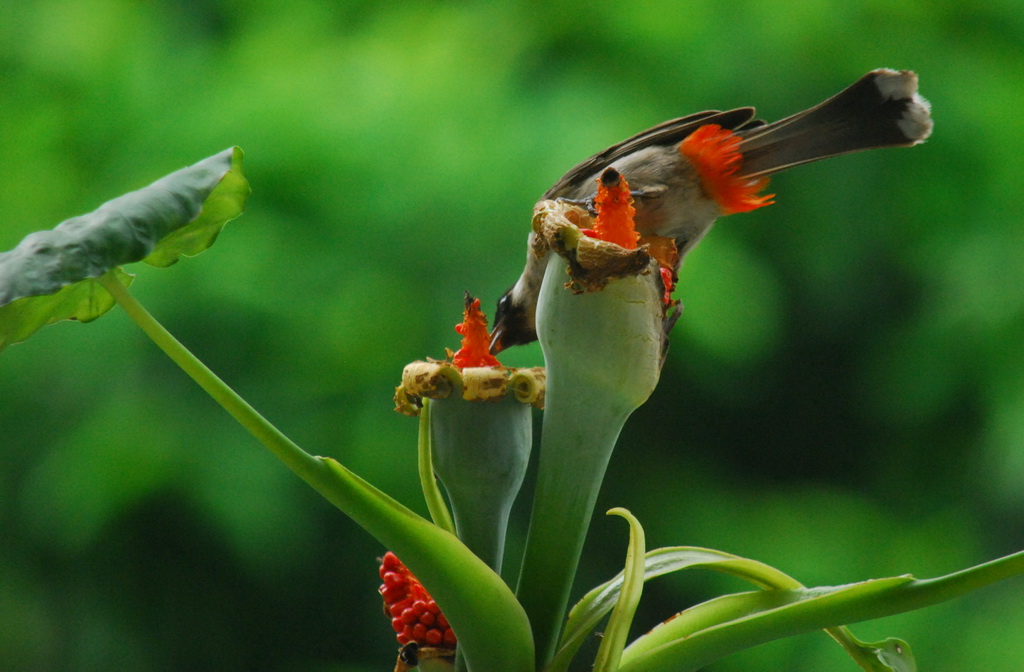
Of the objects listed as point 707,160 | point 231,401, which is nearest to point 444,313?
point 707,160

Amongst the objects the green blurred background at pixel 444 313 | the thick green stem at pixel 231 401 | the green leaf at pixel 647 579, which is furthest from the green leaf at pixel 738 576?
the green blurred background at pixel 444 313

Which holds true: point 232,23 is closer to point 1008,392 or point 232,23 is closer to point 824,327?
point 824,327

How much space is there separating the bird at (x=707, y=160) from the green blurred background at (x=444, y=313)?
436 mm

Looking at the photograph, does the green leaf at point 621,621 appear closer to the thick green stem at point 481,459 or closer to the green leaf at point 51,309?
the thick green stem at point 481,459

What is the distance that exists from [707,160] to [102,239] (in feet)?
0.93

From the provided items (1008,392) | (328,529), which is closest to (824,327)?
(1008,392)

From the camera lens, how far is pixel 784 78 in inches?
43.2

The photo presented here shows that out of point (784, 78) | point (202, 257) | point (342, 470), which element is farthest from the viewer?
point (784, 78)

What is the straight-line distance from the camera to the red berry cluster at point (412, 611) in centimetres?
39

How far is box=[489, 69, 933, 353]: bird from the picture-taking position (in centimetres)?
42

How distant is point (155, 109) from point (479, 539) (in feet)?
2.84

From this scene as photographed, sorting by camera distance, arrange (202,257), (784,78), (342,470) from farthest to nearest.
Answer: (784,78) → (202,257) → (342,470)

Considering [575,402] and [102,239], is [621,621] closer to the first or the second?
[575,402]

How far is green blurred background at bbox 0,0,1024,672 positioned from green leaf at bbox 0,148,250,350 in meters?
0.53
